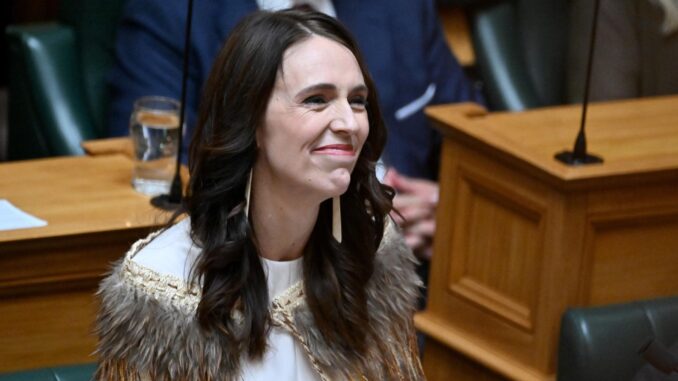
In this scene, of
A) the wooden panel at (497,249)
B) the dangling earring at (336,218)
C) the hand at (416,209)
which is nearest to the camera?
the dangling earring at (336,218)

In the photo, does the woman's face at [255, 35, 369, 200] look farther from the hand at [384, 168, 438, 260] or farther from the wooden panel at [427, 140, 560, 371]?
the hand at [384, 168, 438, 260]

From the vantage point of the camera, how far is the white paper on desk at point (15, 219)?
7.82 ft

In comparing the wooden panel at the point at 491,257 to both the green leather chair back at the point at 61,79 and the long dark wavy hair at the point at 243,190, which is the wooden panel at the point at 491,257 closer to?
the long dark wavy hair at the point at 243,190

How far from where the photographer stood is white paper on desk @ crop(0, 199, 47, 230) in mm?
2383

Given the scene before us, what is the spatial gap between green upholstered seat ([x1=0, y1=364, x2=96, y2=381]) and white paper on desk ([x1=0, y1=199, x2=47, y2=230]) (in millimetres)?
333

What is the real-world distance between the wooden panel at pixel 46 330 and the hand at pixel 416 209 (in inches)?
36.3

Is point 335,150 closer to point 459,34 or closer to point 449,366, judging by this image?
point 449,366

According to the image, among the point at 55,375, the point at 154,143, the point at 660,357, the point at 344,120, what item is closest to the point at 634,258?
the point at 660,357

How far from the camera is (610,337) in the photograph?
7.95ft

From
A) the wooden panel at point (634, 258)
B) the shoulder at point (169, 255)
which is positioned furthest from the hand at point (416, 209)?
the shoulder at point (169, 255)

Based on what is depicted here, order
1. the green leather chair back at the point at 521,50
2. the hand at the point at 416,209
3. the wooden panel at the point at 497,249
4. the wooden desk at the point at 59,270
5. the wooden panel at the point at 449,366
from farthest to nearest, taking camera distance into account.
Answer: the green leather chair back at the point at 521,50 → the hand at the point at 416,209 → the wooden panel at the point at 449,366 → the wooden panel at the point at 497,249 → the wooden desk at the point at 59,270

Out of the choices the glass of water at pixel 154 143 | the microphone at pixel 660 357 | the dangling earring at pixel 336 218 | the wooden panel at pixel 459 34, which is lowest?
the microphone at pixel 660 357

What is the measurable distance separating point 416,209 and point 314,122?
1.33 metres

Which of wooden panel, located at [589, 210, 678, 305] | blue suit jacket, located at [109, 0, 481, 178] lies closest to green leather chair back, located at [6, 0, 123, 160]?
blue suit jacket, located at [109, 0, 481, 178]
